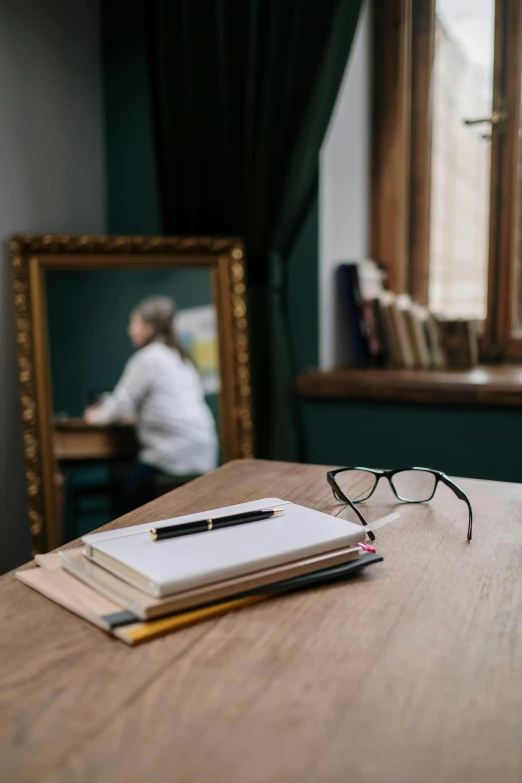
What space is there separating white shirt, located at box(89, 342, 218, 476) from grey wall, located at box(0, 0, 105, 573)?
1.01 ft

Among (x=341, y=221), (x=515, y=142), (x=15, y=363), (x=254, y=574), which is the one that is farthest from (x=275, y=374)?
(x=254, y=574)

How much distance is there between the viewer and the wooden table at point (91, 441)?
6.94ft

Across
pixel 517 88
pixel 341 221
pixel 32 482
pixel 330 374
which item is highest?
pixel 517 88

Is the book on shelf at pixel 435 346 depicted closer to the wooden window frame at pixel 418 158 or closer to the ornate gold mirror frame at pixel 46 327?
the wooden window frame at pixel 418 158

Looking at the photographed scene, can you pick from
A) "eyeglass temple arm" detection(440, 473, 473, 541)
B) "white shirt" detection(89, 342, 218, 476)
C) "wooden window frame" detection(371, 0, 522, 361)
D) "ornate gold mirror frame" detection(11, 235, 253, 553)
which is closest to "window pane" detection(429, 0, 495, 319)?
"wooden window frame" detection(371, 0, 522, 361)

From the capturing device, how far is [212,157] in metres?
2.32

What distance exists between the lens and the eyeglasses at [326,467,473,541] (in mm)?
1067

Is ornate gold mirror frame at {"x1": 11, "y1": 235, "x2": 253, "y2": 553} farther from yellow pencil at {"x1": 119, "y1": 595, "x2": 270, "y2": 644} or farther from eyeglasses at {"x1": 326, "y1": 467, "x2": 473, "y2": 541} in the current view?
yellow pencil at {"x1": 119, "y1": 595, "x2": 270, "y2": 644}

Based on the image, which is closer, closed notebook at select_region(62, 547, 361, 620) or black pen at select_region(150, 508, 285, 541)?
closed notebook at select_region(62, 547, 361, 620)

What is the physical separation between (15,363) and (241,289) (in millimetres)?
669

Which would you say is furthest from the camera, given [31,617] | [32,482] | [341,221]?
[341,221]

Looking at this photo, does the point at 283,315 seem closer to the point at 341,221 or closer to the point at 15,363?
the point at 341,221

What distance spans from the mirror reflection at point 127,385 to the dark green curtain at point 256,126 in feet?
0.57

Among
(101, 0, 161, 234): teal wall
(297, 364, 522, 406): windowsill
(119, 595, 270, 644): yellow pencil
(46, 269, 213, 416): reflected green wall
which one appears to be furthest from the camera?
(101, 0, 161, 234): teal wall
